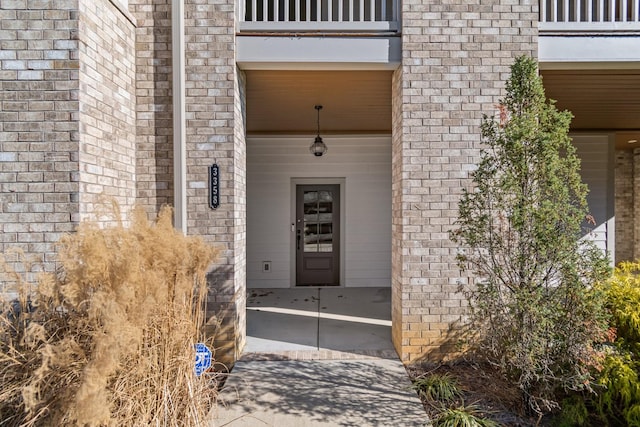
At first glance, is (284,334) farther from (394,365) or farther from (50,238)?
(50,238)

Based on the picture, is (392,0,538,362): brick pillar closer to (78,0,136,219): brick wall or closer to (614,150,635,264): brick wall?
(78,0,136,219): brick wall

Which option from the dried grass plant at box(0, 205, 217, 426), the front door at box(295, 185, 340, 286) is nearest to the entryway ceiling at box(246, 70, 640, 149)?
the front door at box(295, 185, 340, 286)

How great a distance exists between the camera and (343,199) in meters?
6.74

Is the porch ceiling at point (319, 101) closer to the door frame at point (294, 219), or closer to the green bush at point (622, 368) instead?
the door frame at point (294, 219)

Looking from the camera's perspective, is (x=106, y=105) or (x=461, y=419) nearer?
(x=461, y=419)

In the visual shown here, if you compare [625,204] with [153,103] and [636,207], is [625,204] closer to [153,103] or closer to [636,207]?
[636,207]

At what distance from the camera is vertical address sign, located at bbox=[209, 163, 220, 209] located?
3.51 meters

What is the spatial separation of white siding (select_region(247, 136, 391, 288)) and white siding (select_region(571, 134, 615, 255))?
368 centimetres

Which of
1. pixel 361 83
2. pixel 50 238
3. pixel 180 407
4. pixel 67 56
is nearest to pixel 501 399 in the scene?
pixel 180 407

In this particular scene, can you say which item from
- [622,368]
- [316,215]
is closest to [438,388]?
[622,368]

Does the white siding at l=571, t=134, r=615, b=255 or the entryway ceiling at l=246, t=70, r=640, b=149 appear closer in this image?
the entryway ceiling at l=246, t=70, r=640, b=149

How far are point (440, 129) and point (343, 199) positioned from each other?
3340 mm

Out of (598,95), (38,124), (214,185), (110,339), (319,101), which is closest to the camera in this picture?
(110,339)

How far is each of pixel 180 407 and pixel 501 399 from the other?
2483 mm
